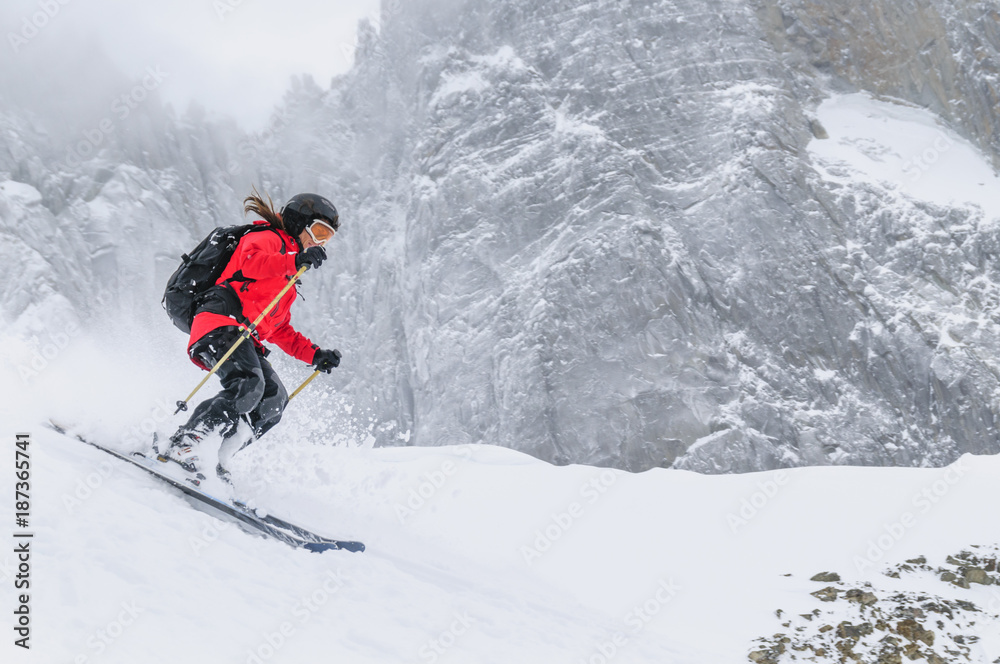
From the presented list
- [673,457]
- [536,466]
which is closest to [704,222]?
[673,457]

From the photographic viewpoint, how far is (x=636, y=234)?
115 ft

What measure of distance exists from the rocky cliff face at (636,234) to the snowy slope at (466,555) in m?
23.6

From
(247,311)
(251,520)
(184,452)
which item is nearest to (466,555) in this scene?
(251,520)

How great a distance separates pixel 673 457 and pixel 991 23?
31863 millimetres

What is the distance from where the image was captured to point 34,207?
42.1 m

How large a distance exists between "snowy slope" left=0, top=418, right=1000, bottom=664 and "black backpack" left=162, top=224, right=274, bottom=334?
126cm

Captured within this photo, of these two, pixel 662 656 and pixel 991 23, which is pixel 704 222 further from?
pixel 662 656

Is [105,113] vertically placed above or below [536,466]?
above

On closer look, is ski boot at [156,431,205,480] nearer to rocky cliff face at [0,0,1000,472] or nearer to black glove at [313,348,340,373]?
black glove at [313,348,340,373]

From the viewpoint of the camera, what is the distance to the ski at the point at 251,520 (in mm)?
4410

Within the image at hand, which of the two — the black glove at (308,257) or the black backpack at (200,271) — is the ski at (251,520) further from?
the black glove at (308,257)

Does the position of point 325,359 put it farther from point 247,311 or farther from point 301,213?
point 301,213

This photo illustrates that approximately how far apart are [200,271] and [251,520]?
2063mm

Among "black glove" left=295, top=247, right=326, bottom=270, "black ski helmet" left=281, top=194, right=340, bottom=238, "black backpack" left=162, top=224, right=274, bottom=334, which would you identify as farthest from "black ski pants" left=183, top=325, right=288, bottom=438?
"black ski helmet" left=281, top=194, right=340, bottom=238
